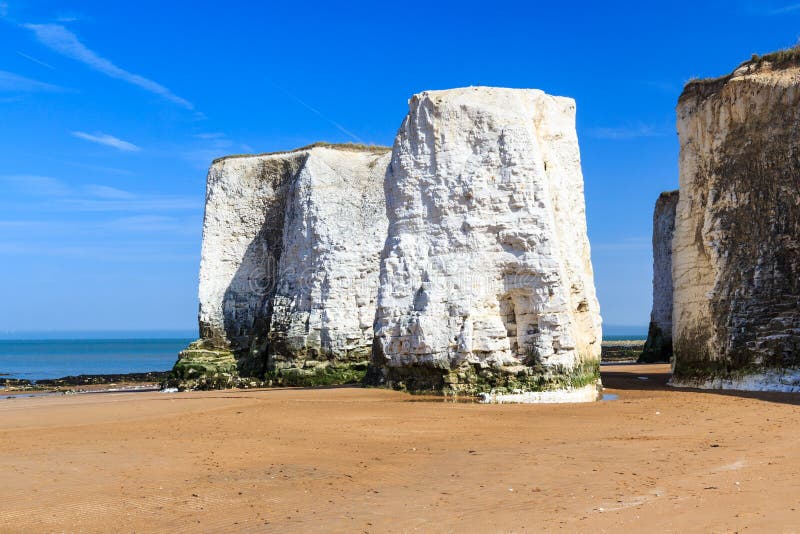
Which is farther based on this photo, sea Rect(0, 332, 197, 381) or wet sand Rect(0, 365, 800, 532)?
sea Rect(0, 332, 197, 381)

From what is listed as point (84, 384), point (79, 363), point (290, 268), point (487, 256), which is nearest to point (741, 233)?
point (487, 256)

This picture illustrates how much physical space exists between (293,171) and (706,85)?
13.3 metres

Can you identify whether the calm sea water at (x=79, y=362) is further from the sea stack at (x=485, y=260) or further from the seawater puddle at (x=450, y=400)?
the seawater puddle at (x=450, y=400)

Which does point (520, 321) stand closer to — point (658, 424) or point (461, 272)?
point (461, 272)

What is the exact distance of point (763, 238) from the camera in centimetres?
1530

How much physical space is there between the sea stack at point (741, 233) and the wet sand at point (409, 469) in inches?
103

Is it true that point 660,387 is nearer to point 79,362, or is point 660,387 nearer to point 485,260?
point 485,260

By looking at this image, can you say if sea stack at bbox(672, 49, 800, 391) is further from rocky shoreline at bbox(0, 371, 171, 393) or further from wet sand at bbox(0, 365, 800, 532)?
rocky shoreline at bbox(0, 371, 171, 393)

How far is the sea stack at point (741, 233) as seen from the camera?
48.7 feet

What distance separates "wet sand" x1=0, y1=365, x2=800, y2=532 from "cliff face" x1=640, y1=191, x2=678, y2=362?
19.9 m

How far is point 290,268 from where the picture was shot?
79.0 ft

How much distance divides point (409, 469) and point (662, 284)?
26.4m

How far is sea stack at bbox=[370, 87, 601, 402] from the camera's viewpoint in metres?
14.1

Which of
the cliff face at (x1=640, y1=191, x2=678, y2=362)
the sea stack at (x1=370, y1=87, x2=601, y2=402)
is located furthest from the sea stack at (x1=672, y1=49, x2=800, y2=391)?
the cliff face at (x1=640, y1=191, x2=678, y2=362)
